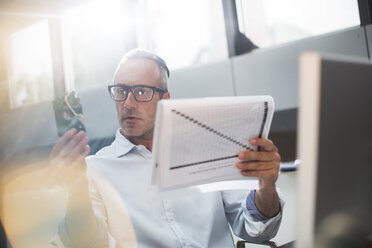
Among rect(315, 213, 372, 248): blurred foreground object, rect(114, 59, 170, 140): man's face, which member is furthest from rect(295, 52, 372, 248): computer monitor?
rect(114, 59, 170, 140): man's face

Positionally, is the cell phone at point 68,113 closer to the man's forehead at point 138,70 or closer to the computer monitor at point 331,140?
the man's forehead at point 138,70

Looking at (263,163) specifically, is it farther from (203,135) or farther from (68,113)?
(68,113)

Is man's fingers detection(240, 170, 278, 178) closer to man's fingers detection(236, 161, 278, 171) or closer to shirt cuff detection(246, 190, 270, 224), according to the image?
man's fingers detection(236, 161, 278, 171)

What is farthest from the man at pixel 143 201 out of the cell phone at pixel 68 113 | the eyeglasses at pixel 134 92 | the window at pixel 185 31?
the window at pixel 185 31

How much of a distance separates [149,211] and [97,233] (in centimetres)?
21

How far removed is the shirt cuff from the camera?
1.05 metres

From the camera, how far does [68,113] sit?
1040mm

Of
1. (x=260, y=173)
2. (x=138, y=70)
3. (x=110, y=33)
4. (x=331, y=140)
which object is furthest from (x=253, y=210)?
(x=110, y=33)

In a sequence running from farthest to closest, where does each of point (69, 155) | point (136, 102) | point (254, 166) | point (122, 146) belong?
point (122, 146), point (136, 102), point (254, 166), point (69, 155)

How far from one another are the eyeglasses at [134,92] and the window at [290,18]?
1.14 metres

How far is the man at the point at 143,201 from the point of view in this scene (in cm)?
93

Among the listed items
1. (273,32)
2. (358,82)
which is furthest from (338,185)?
(273,32)

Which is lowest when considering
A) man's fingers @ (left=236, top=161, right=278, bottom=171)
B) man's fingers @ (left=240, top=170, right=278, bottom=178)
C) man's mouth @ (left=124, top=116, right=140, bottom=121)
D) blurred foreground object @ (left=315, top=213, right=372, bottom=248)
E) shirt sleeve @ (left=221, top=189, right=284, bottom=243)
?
shirt sleeve @ (left=221, top=189, right=284, bottom=243)

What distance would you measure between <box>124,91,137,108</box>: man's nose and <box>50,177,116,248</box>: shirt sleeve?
270 mm
